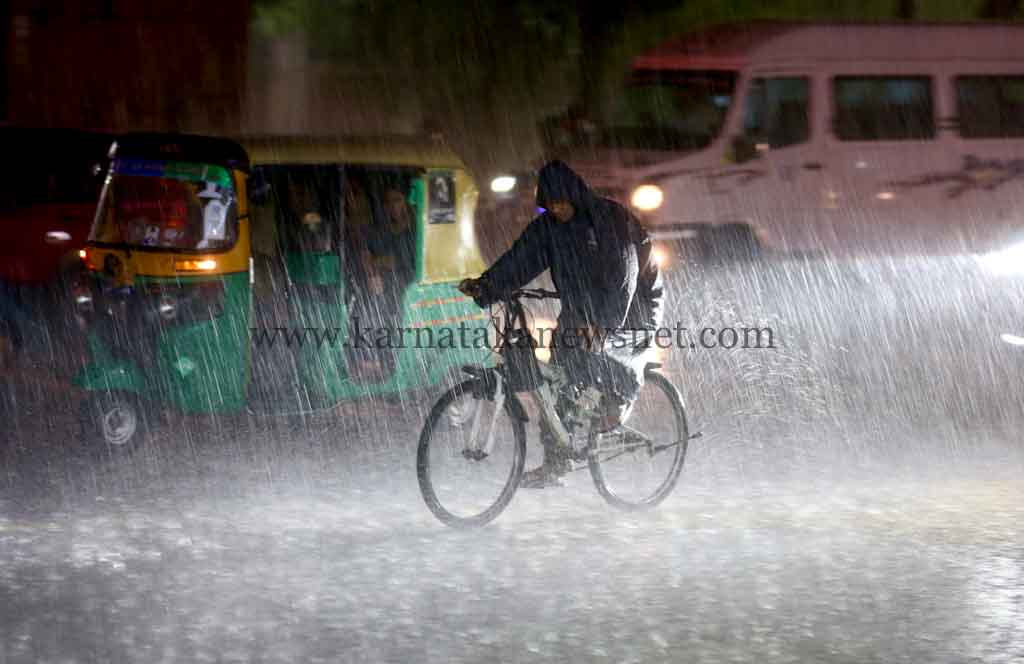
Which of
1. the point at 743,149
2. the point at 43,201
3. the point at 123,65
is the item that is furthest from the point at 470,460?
the point at 123,65

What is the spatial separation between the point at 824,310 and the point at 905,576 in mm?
5607

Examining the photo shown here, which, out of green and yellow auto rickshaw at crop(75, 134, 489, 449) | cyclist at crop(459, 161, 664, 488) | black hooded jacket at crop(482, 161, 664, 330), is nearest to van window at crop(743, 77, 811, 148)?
green and yellow auto rickshaw at crop(75, 134, 489, 449)

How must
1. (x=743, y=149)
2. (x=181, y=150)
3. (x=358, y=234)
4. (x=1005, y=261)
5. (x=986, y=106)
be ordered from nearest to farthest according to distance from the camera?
(x=181, y=150) < (x=358, y=234) < (x=1005, y=261) < (x=743, y=149) < (x=986, y=106)

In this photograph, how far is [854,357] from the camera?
11.1 meters

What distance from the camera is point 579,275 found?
22.2 ft

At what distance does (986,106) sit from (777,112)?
203 centimetres

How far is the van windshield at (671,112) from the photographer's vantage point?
12414 mm

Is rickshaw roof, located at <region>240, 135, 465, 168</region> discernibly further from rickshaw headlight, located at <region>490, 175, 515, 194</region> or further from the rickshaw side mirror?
the rickshaw side mirror

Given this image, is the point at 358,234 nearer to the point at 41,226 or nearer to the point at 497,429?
the point at 497,429

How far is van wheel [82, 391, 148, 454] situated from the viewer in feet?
28.0

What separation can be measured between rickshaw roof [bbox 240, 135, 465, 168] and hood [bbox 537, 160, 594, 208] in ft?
21.4

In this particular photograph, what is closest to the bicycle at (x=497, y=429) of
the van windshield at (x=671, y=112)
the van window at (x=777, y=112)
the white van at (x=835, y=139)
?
the white van at (x=835, y=139)

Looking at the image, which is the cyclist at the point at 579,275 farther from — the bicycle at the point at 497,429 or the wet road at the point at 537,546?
the wet road at the point at 537,546

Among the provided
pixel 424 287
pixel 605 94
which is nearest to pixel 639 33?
pixel 605 94
